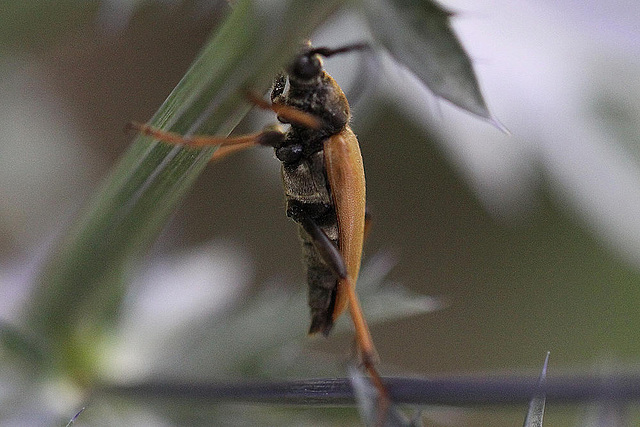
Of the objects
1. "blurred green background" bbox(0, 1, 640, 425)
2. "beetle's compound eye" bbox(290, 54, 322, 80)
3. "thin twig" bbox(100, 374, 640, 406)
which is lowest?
"blurred green background" bbox(0, 1, 640, 425)

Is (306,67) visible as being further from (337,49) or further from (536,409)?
(536,409)

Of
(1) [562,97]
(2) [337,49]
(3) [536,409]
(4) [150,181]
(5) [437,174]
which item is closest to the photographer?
(3) [536,409]

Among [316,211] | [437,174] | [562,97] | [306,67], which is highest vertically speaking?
[306,67]

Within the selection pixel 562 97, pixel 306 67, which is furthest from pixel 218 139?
pixel 562 97

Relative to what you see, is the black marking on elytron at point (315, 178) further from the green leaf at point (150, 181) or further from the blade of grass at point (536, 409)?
the blade of grass at point (536, 409)

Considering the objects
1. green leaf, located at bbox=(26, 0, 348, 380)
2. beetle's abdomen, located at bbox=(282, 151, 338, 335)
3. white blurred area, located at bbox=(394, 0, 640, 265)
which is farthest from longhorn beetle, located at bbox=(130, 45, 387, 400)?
white blurred area, located at bbox=(394, 0, 640, 265)

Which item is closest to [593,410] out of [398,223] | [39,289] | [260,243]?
[39,289]

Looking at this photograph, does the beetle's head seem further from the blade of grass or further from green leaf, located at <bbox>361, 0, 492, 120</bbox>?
the blade of grass
